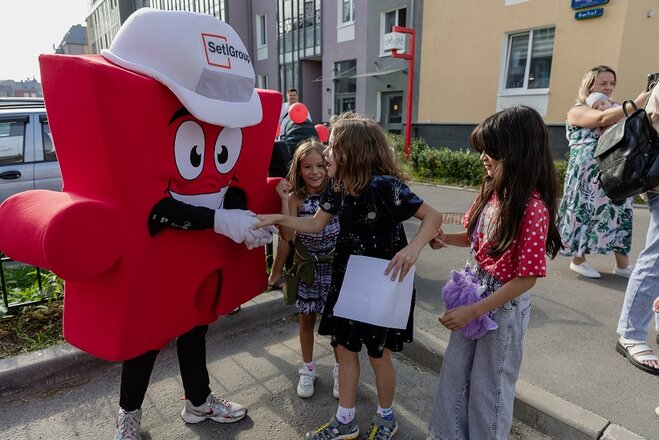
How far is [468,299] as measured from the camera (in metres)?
1.77

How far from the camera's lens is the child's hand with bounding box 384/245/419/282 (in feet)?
5.79

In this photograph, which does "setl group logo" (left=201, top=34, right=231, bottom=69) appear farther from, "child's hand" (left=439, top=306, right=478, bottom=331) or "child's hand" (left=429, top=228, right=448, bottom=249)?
"child's hand" (left=439, top=306, right=478, bottom=331)

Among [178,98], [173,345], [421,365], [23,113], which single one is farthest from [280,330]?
[23,113]

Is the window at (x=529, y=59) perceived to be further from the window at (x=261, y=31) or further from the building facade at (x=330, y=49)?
the window at (x=261, y=31)

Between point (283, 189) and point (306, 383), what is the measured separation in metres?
1.07

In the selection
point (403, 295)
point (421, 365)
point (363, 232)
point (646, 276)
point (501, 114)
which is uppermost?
point (501, 114)

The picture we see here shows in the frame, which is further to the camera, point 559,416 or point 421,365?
point 421,365

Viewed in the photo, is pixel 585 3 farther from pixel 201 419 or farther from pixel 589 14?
pixel 201 419

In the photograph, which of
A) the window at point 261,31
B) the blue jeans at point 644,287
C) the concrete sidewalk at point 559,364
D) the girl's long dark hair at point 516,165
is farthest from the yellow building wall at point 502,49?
the window at point 261,31

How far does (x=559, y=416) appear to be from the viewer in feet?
7.23

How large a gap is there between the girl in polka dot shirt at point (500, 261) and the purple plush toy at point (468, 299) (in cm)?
4

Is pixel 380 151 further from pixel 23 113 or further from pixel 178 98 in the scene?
pixel 23 113

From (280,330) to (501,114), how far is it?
215 cm

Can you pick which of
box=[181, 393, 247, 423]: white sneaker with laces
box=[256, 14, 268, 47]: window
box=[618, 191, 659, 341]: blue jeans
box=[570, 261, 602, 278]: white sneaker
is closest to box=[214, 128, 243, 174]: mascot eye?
box=[181, 393, 247, 423]: white sneaker with laces
